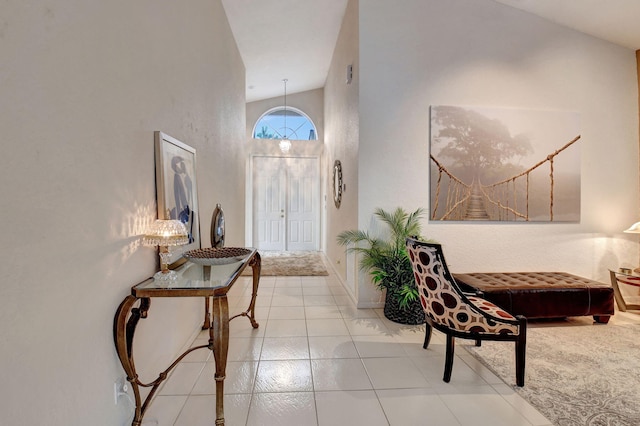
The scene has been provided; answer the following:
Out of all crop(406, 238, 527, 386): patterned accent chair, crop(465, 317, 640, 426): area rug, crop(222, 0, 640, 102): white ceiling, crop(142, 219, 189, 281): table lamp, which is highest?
crop(222, 0, 640, 102): white ceiling

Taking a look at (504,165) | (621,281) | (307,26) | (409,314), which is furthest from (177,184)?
(621,281)

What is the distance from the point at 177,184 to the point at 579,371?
327cm

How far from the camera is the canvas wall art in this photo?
10.9 feet

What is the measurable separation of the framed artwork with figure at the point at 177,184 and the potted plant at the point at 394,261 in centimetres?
173

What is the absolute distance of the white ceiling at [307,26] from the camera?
125 inches

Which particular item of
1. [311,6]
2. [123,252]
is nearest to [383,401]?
[123,252]

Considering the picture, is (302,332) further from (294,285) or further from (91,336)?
(91,336)

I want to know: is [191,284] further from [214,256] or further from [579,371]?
[579,371]

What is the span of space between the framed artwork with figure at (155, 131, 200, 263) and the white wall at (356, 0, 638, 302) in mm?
1776

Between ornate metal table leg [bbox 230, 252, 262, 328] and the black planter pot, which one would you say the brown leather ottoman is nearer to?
the black planter pot

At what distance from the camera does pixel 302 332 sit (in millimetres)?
2691

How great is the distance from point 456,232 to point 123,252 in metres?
3.27

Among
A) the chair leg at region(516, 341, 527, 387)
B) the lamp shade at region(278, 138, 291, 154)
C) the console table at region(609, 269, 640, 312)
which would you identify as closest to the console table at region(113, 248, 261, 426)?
the chair leg at region(516, 341, 527, 387)

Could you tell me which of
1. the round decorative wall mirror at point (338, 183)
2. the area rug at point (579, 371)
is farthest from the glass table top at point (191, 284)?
the round decorative wall mirror at point (338, 183)
